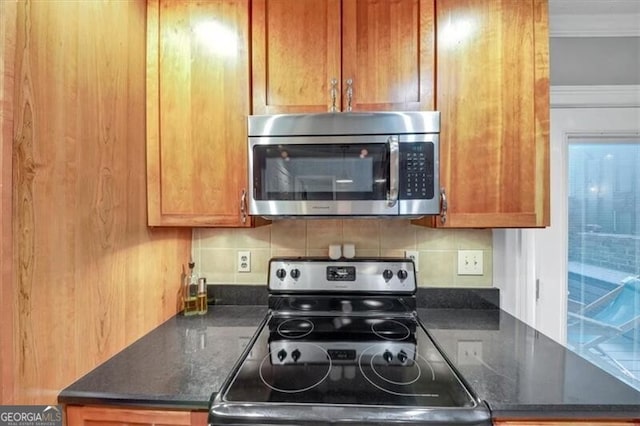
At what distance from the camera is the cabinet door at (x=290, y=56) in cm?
131

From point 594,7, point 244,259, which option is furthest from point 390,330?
point 594,7

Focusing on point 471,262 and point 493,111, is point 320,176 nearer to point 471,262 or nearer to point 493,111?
point 493,111

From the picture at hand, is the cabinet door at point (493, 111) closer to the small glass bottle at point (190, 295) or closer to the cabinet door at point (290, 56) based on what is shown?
the cabinet door at point (290, 56)

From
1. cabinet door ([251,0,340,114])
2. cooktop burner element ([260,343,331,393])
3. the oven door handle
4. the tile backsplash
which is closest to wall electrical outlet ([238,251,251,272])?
the tile backsplash

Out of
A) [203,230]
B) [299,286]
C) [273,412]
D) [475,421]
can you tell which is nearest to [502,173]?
[475,421]

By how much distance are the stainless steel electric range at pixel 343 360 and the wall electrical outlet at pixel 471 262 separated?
0.29m

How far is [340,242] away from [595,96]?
4.58ft

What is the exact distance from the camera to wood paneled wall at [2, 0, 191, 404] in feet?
2.62

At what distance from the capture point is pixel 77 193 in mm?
959

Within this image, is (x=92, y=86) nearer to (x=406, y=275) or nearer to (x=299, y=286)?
(x=299, y=286)

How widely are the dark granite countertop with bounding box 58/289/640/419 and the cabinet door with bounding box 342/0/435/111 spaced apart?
92 cm
